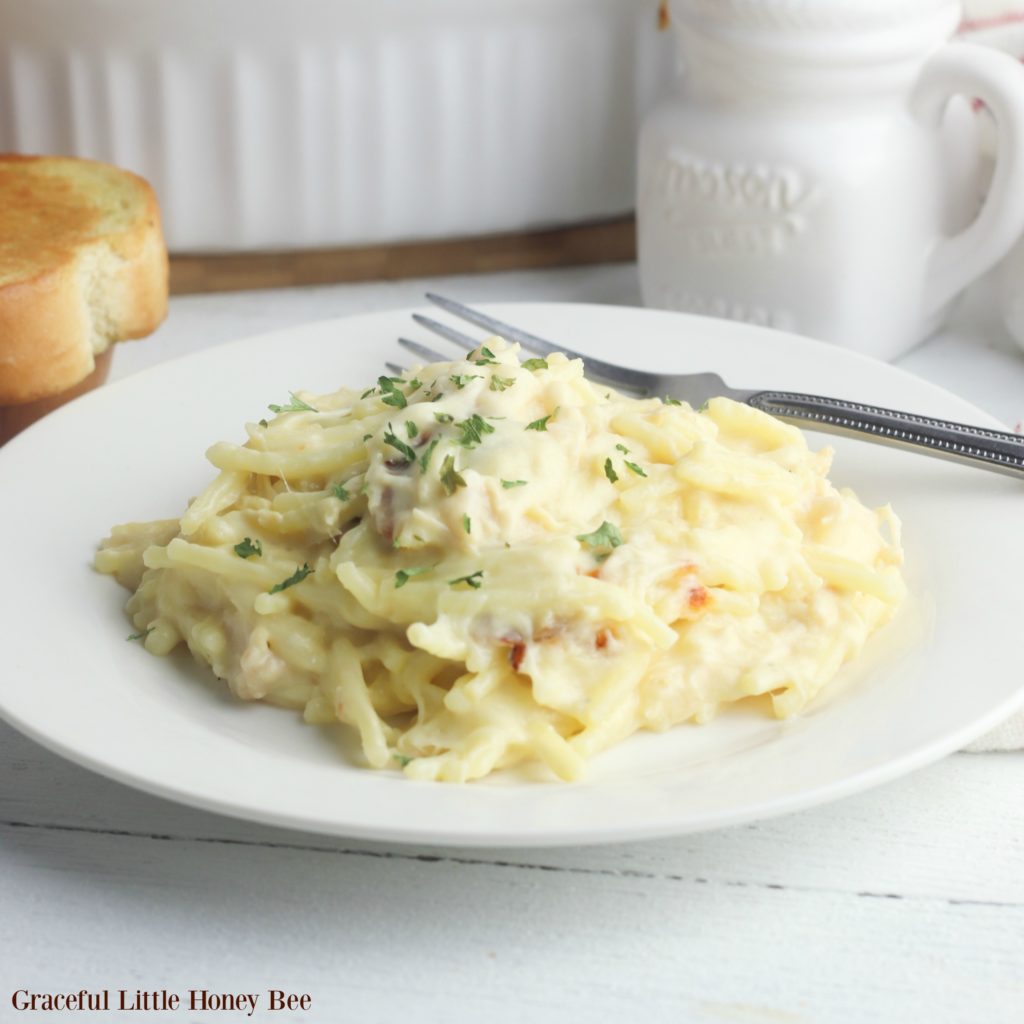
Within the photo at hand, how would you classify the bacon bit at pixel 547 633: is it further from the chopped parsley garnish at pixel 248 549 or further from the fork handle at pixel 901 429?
the fork handle at pixel 901 429

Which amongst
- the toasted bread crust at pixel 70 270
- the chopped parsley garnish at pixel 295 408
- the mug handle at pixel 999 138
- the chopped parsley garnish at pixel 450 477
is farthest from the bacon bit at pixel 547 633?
the mug handle at pixel 999 138

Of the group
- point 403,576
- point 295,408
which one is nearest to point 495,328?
point 295,408

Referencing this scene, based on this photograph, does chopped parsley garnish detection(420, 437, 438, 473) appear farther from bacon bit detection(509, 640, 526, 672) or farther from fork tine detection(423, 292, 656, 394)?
fork tine detection(423, 292, 656, 394)

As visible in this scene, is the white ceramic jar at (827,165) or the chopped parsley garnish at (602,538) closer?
the chopped parsley garnish at (602,538)

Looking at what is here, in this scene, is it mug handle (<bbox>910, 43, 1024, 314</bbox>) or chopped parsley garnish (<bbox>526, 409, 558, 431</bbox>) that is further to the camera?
mug handle (<bbox>910, 43, 1024, 314</bbox>)

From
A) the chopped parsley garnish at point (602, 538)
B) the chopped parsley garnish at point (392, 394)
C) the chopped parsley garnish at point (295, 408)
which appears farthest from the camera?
the chopped parsley garnish at point (295, 408)

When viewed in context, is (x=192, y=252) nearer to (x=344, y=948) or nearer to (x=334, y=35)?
(x=334, y=35)

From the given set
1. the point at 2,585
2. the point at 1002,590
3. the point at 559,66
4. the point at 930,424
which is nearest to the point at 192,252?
the point at 559,66

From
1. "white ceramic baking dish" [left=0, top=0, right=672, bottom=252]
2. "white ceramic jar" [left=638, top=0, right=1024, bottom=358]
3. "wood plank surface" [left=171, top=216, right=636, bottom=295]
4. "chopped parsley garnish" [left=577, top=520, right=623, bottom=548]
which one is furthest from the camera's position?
"wood plank surface" [left=171, top=216, right=636, bottom=295]

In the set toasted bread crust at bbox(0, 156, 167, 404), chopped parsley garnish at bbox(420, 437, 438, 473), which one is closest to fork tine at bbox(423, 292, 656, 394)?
toasted bread crust at bbox(0, 156, 167, 404)
